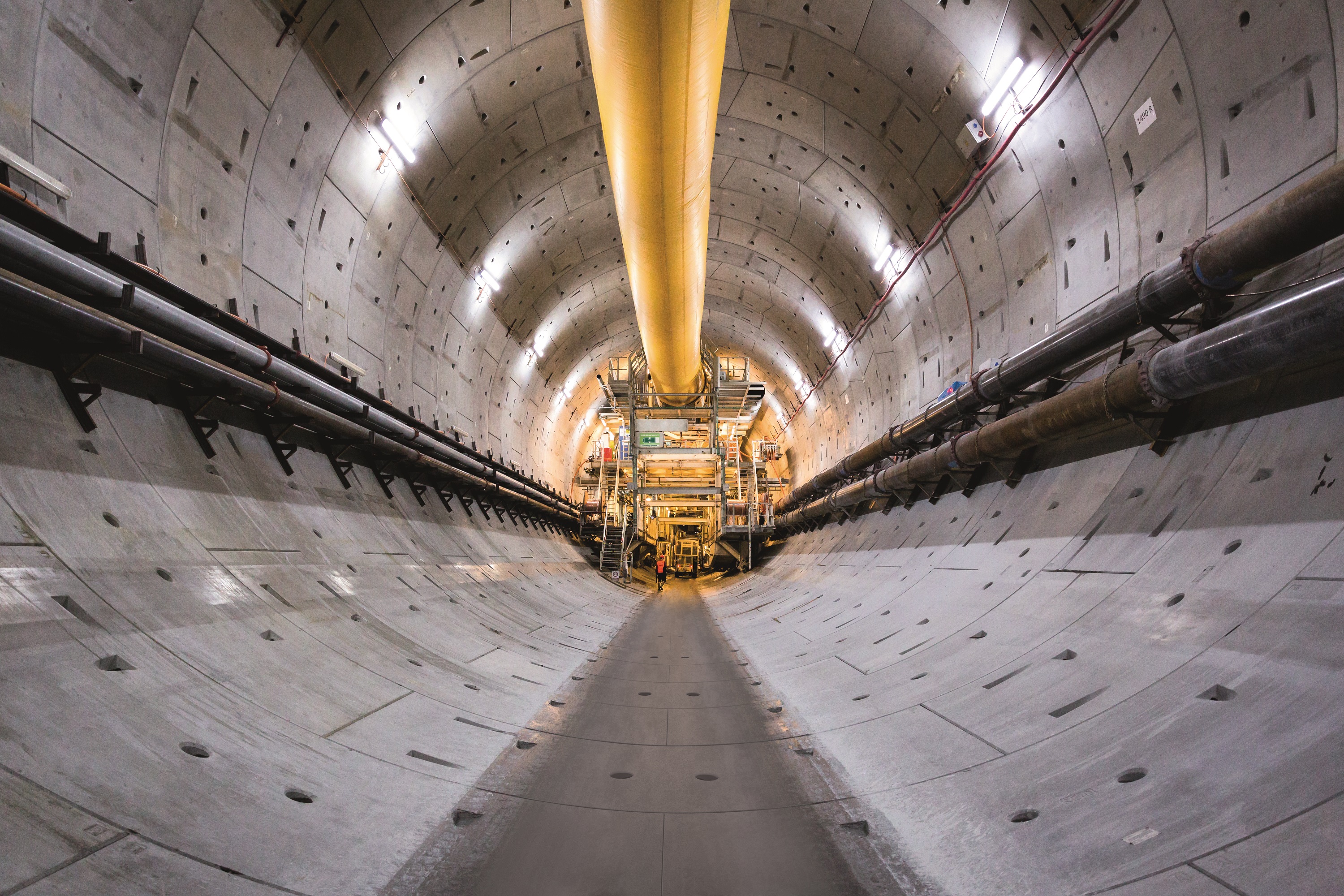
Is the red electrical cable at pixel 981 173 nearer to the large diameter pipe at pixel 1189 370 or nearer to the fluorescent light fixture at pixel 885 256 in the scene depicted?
the fluorescent light fixture at pixel 885 256

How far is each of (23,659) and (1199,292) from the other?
6.07 metres

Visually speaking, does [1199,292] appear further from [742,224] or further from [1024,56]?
[742,224]

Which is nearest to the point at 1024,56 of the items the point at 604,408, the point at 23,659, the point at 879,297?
the point at 879,297

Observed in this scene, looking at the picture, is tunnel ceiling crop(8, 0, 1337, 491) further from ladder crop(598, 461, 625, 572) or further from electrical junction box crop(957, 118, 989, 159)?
ladder crop(598, 461, 625, 572)

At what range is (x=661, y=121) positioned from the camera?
6211mm

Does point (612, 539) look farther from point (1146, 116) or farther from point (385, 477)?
point (1146, 116)

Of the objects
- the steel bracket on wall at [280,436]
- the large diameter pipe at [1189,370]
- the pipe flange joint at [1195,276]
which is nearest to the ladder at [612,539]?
the steel bracket on wall at [280,436]

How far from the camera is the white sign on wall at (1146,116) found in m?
4.70

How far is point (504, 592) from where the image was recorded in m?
7.86

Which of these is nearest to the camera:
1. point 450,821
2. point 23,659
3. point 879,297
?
point 23,659

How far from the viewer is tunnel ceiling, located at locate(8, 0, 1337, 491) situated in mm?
4117

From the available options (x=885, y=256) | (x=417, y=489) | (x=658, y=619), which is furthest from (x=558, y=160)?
(x=658, y=619)

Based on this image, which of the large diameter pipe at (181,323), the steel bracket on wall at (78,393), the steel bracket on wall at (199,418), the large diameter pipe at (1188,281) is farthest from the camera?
the steel bracket on wall at (199,418)

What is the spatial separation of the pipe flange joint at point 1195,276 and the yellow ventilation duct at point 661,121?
13.0 ft
